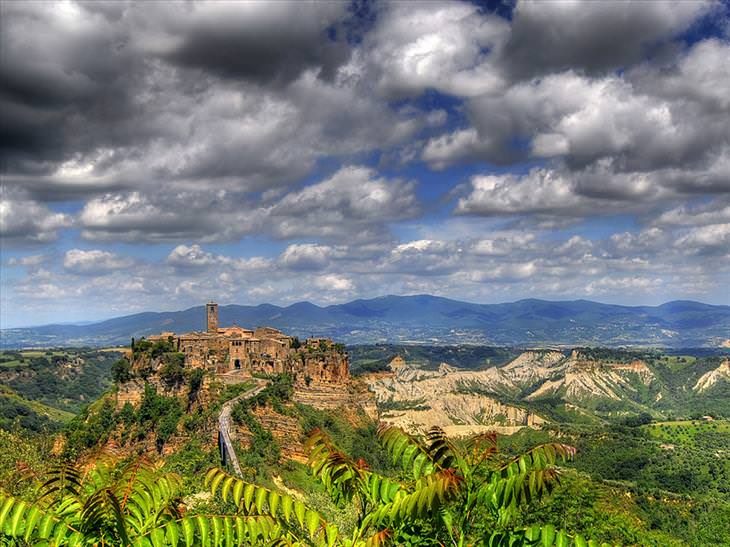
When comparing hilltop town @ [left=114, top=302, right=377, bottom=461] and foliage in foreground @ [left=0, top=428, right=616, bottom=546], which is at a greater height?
foliage in foreground @ [left=0, top=428, right=616, bottom=546]

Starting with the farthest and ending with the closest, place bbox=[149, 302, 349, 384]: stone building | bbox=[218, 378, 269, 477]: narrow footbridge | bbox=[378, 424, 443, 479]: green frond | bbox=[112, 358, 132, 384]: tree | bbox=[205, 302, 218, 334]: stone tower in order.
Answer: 1. bbox=[205, 302, 218, 334]: stone tower
2. bbox=[149, 302, 349, 384]: stone building
3. bbox=[112, 358, 132, 384]: tree
4. bbox=[218, 378, 269, 477]: narrow footbridge
5. bbox=[378, 424, 443, 479]: green frond

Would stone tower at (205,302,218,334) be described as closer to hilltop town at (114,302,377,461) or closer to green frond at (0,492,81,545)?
hilltop town at (114,302,377,461)

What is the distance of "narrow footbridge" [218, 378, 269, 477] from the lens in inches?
2534

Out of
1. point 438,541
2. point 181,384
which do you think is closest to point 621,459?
point 181,384

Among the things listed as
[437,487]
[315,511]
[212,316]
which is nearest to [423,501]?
[437,487]

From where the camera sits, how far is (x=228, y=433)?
69938 mm

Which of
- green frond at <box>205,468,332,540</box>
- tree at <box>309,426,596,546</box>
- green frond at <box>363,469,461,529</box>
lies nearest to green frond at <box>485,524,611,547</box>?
tree at <box>309,426,596,546</box>

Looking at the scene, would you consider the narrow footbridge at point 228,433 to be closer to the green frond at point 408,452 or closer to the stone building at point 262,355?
the stone building at point 262,355

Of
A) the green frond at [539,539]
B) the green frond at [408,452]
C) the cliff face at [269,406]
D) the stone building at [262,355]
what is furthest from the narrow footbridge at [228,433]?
the green frond at [539,539]

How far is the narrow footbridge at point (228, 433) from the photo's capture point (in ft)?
211

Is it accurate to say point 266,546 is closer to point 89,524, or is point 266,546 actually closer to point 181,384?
point 89,524

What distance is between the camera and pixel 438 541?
1024 centimetres

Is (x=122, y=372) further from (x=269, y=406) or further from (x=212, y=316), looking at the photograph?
(x=212, y=316)

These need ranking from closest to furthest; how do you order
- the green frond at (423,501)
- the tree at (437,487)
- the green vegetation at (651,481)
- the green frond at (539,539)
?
1. the green frond at (539,539)
2. the green frond at (423,501)
3. the tree at (437,487)
4. the green vegetation at (651,481)
